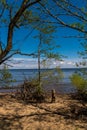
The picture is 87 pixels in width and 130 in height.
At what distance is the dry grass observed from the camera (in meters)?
9.86

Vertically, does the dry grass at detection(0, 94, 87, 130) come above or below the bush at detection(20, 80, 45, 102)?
below

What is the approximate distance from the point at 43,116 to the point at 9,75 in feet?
16.8

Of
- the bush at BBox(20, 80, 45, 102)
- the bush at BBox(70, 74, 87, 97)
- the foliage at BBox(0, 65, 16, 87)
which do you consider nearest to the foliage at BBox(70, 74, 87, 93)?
the bush at BBox(70, 74, 87, 97)

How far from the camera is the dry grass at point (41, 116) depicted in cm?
986

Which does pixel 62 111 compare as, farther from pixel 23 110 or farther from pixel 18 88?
pixel 18 88

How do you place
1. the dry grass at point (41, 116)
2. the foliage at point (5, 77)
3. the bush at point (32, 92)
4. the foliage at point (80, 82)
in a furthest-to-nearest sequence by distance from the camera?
the foliage at point (5, 77) → the bush at point (32, 92) → the foliage at point (80, 82) → the dry grass at point (41, 116)

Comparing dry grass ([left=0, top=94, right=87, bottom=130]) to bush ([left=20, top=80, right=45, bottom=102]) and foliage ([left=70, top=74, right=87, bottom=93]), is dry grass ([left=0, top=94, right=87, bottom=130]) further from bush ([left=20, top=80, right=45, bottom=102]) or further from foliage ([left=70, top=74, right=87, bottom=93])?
foliage ([left=70, top=74, right=87, bottom=93])

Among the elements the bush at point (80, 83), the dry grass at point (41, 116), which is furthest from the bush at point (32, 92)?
the bush at point (80, 83)

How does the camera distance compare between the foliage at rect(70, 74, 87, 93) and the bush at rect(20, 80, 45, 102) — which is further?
the bush at rect(20, 80, 45, 102)

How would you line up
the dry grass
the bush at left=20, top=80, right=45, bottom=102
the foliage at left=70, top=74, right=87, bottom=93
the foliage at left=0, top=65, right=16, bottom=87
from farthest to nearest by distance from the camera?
the foliage at left=0, top=65, right=16, bottom=87
the bush at left=20, top=80, right=45, bottom=102
the foliage at left=70, top=74, right=87, bottom=93
the dry grass

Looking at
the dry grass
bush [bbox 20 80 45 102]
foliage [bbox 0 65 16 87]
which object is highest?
foliage [bbox 0 65 16 87]

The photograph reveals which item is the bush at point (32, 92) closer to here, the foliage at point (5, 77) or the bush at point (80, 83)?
the foliage at point (5, 77)

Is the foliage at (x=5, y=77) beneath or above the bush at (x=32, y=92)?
above

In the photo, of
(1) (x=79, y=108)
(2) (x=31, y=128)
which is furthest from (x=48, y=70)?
(2) (x=31, y=128)
